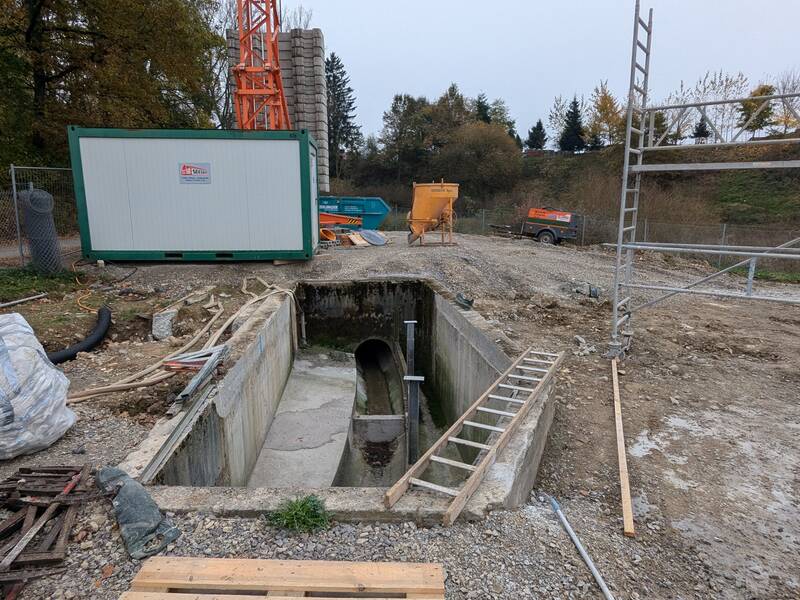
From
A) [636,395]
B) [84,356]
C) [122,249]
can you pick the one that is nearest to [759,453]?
[636,395]

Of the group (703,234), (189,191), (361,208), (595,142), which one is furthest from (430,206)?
(595,142)

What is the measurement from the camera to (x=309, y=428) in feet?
26.1

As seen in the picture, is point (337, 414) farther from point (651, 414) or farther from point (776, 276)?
point (776, 276)

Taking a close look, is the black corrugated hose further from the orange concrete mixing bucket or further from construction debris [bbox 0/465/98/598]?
the orange concrete mixing bucket

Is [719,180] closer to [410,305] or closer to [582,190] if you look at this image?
[582,190]

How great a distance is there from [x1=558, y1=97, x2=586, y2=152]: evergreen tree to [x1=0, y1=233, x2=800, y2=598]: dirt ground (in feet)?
103

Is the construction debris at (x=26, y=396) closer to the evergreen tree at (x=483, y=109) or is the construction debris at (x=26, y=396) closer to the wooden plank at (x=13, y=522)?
the wooden plank at (x=13, y=522)

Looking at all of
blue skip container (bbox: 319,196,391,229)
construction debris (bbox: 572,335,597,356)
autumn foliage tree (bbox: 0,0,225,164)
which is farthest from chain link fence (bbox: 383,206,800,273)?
autumn foliage tree (bbox: 0,0,225,164)

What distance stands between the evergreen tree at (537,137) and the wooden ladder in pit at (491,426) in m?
43.0

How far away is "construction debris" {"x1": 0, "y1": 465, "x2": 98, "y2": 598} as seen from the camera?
2.69 m

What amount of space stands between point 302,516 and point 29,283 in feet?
27.7

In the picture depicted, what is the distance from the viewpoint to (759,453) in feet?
15.7

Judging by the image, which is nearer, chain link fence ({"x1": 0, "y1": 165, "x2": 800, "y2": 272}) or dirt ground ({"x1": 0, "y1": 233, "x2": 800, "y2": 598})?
dirt ground ({"x1": 0, "y1": 233, "x2": 800, "y2": 598})

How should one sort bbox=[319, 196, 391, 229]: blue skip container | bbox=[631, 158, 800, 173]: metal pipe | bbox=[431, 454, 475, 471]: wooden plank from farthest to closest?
bbox=[319, 196, 391, 229]: blue skip container → bbox=[631, 158, 800, 173]: metal pipe → bbox=[431, 454, 475, 471]: wooden plank
